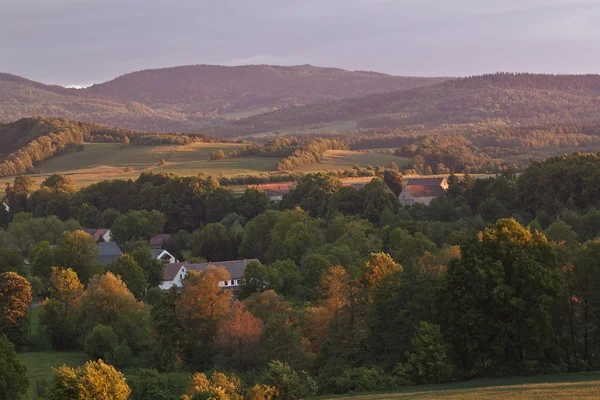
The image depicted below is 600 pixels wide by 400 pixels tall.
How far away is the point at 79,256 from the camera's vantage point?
65062 mm

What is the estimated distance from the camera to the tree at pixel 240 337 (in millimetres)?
40688

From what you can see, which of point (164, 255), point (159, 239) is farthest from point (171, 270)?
point (159, 239)

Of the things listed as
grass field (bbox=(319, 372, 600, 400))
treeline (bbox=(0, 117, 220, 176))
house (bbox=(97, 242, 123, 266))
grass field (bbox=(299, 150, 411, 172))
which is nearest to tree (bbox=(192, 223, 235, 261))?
house (bbox=(97, 242, 123, 266))

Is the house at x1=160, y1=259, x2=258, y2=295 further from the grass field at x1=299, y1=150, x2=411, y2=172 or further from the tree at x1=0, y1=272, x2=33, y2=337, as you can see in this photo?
the grass field at x1=299, y1=150, x2=411, y2=172

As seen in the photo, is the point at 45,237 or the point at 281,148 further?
the point at 281,148

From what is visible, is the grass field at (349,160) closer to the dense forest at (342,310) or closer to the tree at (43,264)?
the dense forest at (342,310)

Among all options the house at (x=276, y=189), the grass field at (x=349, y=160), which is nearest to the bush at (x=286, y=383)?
the house at (x=276, y=189)

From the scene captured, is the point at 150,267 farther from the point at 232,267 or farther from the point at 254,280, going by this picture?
the point at 254,280

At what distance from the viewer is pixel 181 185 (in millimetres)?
101625

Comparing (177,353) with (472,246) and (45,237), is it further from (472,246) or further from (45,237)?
(45,237)

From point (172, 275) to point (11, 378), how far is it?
30.9 m

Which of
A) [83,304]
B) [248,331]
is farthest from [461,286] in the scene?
[83,304]

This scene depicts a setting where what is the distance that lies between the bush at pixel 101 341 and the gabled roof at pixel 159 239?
41509 mm

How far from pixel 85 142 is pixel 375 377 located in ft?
474
